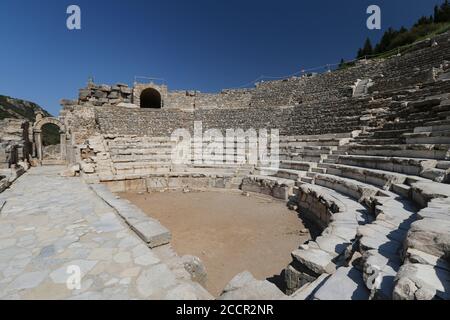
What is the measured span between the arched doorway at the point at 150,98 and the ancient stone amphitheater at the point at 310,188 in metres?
6.25

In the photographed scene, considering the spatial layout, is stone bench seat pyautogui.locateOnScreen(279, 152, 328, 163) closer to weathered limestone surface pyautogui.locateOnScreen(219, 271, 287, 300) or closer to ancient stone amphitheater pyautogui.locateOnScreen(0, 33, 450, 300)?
ancient stone amphitheater pyautogui.locateOnScreen(0, 33, 450, 300)

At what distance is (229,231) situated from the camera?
5.33 m

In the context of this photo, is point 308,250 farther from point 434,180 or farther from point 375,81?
point 375,81

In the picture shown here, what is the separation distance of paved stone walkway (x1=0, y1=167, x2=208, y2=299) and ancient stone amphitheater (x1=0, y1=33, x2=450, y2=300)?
0.06 feet

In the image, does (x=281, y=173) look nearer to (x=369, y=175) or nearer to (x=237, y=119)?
(x=369, y=175)

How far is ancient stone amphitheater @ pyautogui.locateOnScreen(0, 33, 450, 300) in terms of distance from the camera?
212cm

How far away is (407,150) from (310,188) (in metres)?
2.41

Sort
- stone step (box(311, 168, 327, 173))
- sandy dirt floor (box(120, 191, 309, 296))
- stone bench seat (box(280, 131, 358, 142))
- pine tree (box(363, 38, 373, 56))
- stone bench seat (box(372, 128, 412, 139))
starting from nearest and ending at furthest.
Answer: sandy dirt floor (box(120, 191, 309, 296)) → stone bench seat (box(372, 128, 412, 139)) → stone step (box(311, 168, 327, 173)) → stone bench seat (box(280, 131, 358, 142)) → pine tree (box(363, 38, 373, 56))

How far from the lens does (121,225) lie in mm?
3752

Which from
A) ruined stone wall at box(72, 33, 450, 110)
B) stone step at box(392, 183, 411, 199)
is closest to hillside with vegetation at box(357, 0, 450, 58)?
ruined stone wall at box(72, 33, 450, 110)

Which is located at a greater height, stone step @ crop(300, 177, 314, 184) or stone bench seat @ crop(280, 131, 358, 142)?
stone bench seat @ crop(280, 131, 358, 142)

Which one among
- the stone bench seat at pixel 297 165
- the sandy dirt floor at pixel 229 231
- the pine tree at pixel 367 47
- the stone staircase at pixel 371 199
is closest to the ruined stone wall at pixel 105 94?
the sandy dirt floor at pixel 229 231

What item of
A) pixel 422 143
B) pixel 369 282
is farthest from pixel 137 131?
pixel 369 282

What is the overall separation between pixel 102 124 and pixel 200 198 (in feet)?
29.8
